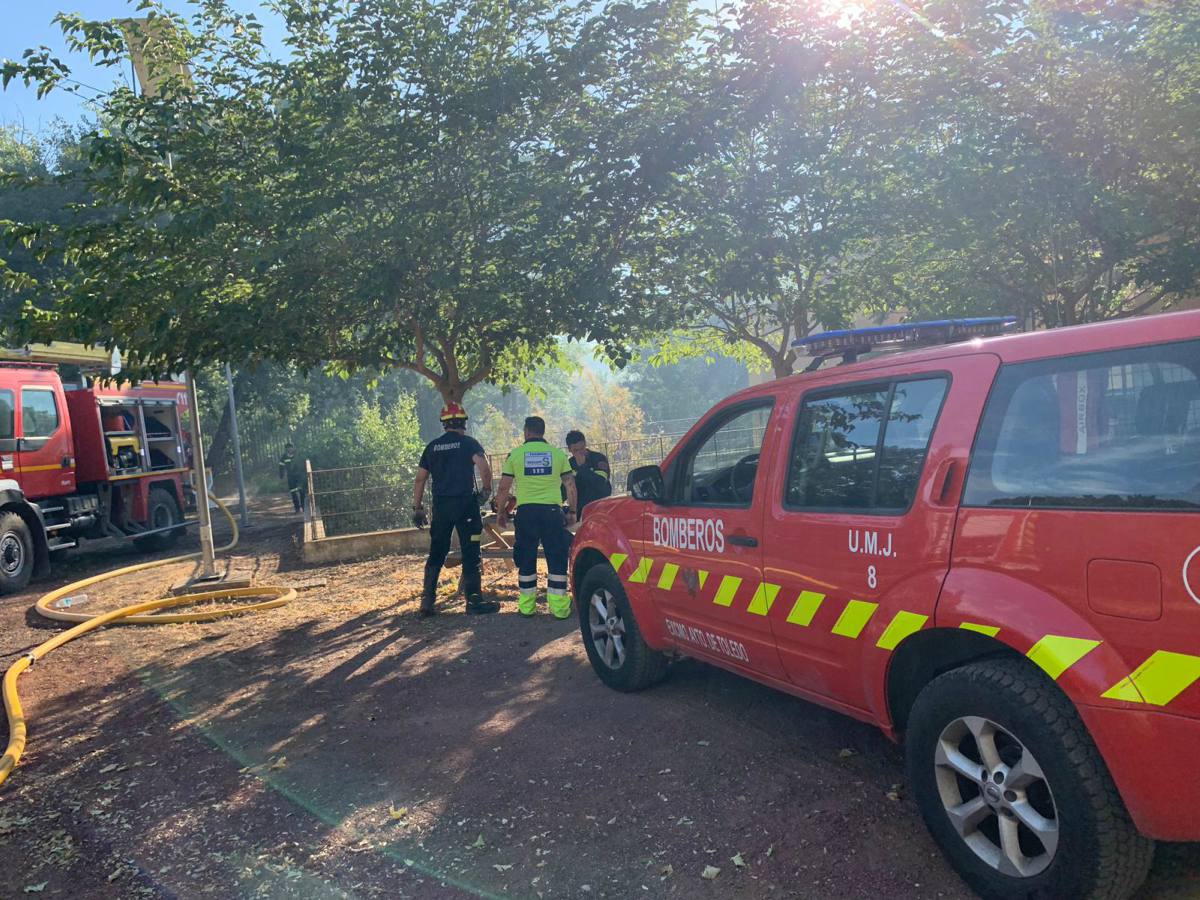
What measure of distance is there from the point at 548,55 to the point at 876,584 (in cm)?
569

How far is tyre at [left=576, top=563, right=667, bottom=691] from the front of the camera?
517 centimetres

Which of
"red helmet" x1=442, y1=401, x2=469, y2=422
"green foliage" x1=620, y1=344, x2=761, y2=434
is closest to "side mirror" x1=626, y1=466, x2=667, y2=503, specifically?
"red helmet" x1=442, y1=401, x2=469, y2=422

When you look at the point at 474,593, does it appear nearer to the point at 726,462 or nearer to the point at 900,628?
the point at 726,462

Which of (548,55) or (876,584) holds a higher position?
(548,55)

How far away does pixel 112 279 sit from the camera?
7293 mm

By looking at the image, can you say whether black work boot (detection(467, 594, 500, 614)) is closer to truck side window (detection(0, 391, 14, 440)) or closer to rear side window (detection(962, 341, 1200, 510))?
rear side window (detection(962, 341, 1200, 510))

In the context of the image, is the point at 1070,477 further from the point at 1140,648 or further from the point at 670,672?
the point at 670,672

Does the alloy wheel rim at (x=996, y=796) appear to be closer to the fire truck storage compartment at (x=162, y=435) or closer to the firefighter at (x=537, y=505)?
the firefighter at (x=537, y=505)

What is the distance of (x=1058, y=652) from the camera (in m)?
2.65

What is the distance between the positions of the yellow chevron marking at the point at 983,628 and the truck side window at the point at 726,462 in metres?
1.37

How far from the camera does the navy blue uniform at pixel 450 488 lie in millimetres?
7746

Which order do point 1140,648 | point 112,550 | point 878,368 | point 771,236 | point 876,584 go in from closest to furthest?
point 1140,648 → point 876,584 → point 878,368 → point 771,236 → point 112,550

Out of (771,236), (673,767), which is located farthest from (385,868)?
(771,236)

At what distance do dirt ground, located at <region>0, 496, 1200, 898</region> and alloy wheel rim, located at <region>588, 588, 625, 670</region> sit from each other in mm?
230
